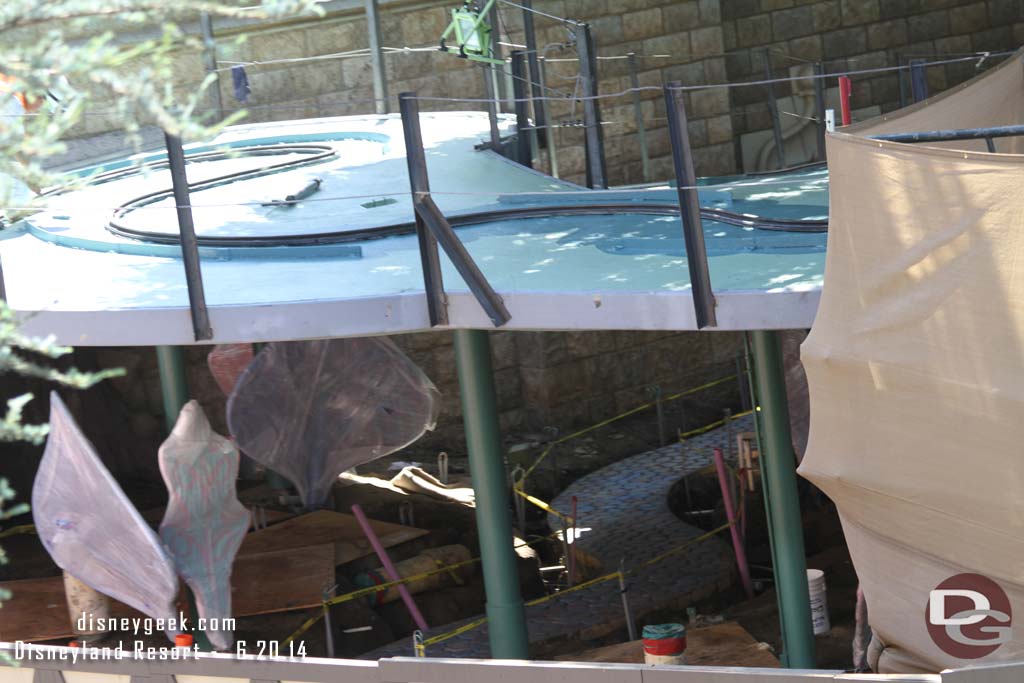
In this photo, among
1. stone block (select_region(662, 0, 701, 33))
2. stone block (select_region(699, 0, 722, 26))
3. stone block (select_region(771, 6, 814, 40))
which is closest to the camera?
stone block (select_region(662, 0, 701, 33))

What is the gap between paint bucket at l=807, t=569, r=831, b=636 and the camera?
7277 mm

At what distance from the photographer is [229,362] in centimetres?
963

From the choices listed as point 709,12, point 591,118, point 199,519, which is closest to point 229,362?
point 199,519

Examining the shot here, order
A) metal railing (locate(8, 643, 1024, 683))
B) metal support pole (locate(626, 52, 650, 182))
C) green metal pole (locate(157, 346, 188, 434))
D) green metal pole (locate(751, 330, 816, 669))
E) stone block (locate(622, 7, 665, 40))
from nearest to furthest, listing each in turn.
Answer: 1. metal railing (locate(8, 643, 1024, 683))
2. green metal pole (locate(751, 330, 816, 669))
3. green metal pole (locate(157, 346, 188, 434))
4. metal support pole (locate(626, 52, 650, 182))
5. stone block (locate(622, 7, 665, 40))

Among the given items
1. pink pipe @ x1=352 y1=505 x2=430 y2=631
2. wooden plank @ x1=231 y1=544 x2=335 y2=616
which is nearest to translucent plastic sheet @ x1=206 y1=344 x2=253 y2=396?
wooden plank @ x1=231 y1=544 x2=335 y2=616

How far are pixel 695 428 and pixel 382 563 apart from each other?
5.67m

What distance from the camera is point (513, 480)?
36.2ft

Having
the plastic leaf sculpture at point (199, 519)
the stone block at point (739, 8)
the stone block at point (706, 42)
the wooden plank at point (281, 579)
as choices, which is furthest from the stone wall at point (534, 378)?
the plastic leaf sculpture at point (199, 519)

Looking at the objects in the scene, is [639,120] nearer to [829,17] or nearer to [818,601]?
[829,17]

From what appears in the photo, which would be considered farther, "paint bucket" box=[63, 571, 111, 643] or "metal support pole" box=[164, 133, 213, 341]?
"paint bucket" box=[63, 571, 111, 643]

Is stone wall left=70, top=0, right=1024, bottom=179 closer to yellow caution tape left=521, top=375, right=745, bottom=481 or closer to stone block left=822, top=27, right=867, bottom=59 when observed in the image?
stone block left=822, top=27, right=867, bottom=59

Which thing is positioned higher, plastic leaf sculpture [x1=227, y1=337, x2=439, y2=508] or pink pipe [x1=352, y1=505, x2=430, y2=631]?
plastic leaf sculpture [x1=227, y1=337, x2=439, y2=508]

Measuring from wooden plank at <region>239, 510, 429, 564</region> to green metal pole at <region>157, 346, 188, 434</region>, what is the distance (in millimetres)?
1740

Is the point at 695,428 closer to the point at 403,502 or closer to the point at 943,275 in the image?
the point at 403,502
